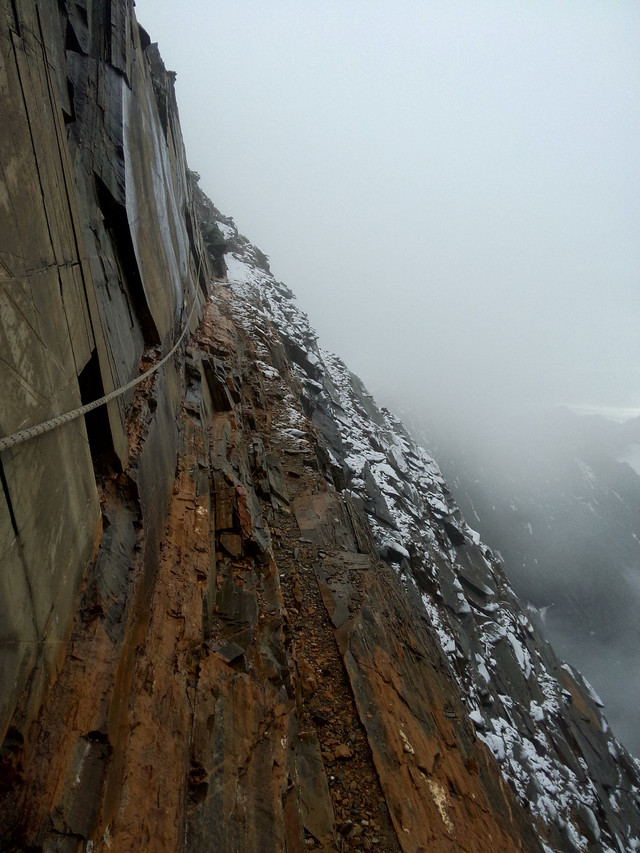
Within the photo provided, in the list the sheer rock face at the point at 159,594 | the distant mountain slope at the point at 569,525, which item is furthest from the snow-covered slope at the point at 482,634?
the distant mountain slope at the point at 569,525

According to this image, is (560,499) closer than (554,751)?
No

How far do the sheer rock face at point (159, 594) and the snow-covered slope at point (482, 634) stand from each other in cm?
24

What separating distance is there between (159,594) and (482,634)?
16.0 metres

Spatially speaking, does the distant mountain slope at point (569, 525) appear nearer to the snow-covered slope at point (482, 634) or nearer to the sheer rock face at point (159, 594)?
the snow-covered slope at point (482, 634)

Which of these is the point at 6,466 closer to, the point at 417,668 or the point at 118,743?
the point at 118,743

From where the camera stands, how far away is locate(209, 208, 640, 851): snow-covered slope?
1131 centimetres

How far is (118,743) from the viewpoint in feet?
10.1

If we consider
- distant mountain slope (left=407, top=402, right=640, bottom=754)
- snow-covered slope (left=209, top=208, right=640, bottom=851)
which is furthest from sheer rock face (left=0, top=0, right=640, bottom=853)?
distant mountain slope (left=407, top=402, right=640, bottom=754)

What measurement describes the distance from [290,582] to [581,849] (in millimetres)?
11497

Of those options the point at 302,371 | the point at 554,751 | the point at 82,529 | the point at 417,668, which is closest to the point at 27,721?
the point at 82,529

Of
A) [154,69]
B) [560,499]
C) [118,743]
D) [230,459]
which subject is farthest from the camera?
[560,499]

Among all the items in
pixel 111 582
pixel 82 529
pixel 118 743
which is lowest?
pixel 118 743

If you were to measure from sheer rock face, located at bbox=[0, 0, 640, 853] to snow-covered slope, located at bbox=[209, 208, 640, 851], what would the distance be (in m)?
0.24

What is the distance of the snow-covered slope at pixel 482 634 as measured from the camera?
1131cm
